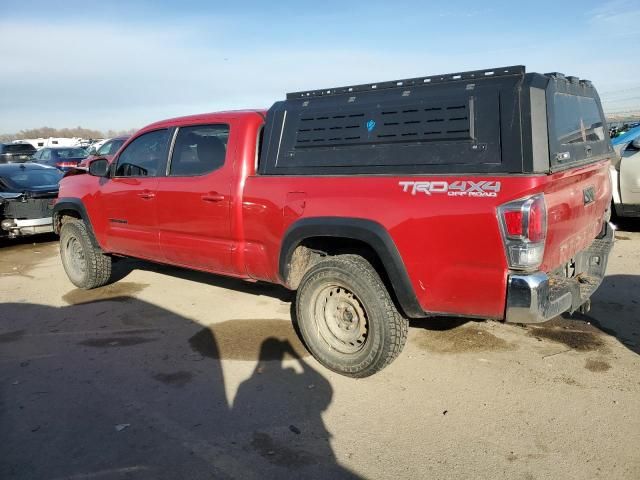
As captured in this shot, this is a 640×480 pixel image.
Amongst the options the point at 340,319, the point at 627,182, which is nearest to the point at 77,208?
the point at 340,319

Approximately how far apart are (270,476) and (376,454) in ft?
2.03

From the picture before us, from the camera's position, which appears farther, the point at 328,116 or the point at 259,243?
the point at 259,243

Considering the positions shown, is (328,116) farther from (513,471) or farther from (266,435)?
(513,471)

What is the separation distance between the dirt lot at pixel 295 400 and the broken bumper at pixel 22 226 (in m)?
4.09

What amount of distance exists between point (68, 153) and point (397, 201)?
63.7 feet

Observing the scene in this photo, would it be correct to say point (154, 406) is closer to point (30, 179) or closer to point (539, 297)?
point (539, 297)

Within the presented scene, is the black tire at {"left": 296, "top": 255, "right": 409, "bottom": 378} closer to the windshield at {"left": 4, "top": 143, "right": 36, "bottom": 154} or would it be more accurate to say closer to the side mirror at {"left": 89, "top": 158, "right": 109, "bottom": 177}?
the side mirror at {"left": 89, "top": 158, "right": 109, "bottom": 177}

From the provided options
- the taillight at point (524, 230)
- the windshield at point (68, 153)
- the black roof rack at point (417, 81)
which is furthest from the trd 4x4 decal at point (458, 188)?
the windshield at point (68, 153)

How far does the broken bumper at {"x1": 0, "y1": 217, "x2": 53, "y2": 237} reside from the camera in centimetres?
897

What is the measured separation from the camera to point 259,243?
14.2ft

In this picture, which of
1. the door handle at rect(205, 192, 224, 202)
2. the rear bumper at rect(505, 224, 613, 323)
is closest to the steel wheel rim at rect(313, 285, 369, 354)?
the rear bumper at rect(505, 224, 613, 323)

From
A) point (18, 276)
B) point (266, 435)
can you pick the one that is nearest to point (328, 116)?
point (266, 435)

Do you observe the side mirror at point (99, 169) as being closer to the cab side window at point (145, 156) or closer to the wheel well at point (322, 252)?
the cab side window at point (145, 156)

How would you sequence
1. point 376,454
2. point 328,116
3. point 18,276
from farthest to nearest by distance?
1. point 18,276
2. point 328,116
3. point 376,454
